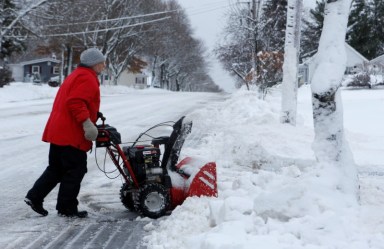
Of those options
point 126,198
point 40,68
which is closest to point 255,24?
point 126,198

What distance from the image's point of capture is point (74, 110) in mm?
5246

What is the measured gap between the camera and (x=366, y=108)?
1909 centimetres

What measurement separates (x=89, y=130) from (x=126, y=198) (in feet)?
3.25

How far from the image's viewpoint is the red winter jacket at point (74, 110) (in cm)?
527

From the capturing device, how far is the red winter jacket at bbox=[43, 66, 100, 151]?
17.3ft

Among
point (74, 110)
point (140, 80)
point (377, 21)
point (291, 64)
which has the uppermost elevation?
point (377, 21)

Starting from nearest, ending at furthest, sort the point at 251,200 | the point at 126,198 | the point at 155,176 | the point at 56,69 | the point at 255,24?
the point at 251,200 < the point at 155,176 < the point at 126,198 < the point at 255,24 < the point at 56,69

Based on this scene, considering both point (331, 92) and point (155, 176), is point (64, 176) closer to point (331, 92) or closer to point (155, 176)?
point (155, 176)

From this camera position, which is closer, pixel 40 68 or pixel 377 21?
pixel 377 21

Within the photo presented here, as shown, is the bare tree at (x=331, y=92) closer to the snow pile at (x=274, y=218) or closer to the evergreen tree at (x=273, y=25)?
the snow pile at (x=274, y=218)

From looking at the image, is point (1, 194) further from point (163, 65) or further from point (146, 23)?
point (163, 65)

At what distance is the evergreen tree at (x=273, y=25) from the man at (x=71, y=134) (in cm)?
2519

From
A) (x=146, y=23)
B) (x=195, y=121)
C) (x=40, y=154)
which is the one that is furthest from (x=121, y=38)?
(x=40, y=154)

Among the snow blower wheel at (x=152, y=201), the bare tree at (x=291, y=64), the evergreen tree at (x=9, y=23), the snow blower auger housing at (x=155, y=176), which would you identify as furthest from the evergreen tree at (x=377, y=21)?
the snow blower wheel at (x=152, y=201)
